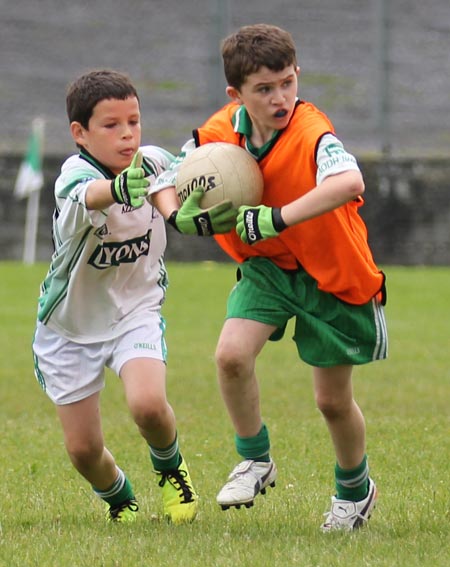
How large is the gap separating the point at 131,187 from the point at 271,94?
2.18 ft

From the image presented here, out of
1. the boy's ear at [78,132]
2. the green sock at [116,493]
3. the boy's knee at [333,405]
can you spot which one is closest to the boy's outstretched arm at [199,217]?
the boy's ear at [78,132]

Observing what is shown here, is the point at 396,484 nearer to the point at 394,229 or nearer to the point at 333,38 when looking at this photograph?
the point at 394,229

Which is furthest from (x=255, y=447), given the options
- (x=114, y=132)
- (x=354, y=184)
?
(x=114, y=132)

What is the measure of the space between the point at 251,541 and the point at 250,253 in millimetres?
1203

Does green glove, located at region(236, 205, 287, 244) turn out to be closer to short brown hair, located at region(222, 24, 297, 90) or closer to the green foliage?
short brown hair, located at region(222, 24, 297, 90)

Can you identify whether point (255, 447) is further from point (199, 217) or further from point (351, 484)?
point (199, 217)

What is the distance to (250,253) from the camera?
18.4 feet

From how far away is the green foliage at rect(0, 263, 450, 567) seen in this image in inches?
196

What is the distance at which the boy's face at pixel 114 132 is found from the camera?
556 centimetres

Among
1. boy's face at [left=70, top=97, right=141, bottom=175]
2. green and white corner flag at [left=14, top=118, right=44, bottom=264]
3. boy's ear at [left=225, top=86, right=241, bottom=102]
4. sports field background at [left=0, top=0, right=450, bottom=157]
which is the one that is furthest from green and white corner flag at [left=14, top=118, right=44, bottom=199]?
boy's ear at [left=225, top=86, right=241, bottom=102]

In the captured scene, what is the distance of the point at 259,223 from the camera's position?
16.5ft

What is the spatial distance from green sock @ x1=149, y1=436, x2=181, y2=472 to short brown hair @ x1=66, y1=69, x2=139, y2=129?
1.44 m

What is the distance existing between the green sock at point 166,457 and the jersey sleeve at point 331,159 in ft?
4.78

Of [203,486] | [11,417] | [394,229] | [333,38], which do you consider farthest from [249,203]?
[333,38]
